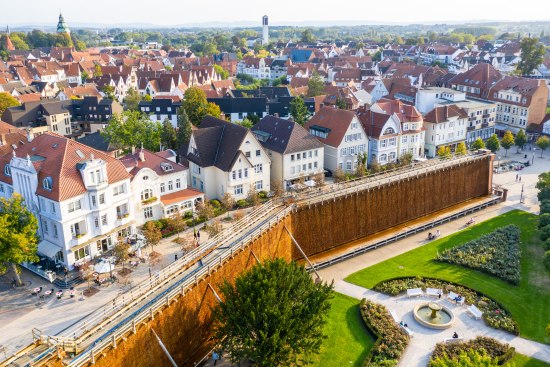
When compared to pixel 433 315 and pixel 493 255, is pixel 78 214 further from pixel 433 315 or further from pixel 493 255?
pixel 493 255

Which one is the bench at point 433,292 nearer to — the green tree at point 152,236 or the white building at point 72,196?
the green tree at point 152,236

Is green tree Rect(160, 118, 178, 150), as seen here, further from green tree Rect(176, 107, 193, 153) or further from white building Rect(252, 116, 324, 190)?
white building Rect(252, 116, 324, 190)

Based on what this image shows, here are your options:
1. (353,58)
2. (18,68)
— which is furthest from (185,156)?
(353,58)

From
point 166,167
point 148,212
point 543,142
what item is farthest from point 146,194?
point 543,142

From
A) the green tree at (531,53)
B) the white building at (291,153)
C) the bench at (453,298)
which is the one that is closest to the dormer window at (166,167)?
the white building at (291,153)

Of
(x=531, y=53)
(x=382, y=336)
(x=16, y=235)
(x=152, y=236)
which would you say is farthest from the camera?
(x=531, y=53)

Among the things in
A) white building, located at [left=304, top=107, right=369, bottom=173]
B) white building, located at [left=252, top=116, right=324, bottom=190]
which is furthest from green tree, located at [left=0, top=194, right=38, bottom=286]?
white building, located at [left=304, top=107, right=369, bottom=173]

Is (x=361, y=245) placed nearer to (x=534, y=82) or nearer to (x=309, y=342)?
(x=309, y=342)
